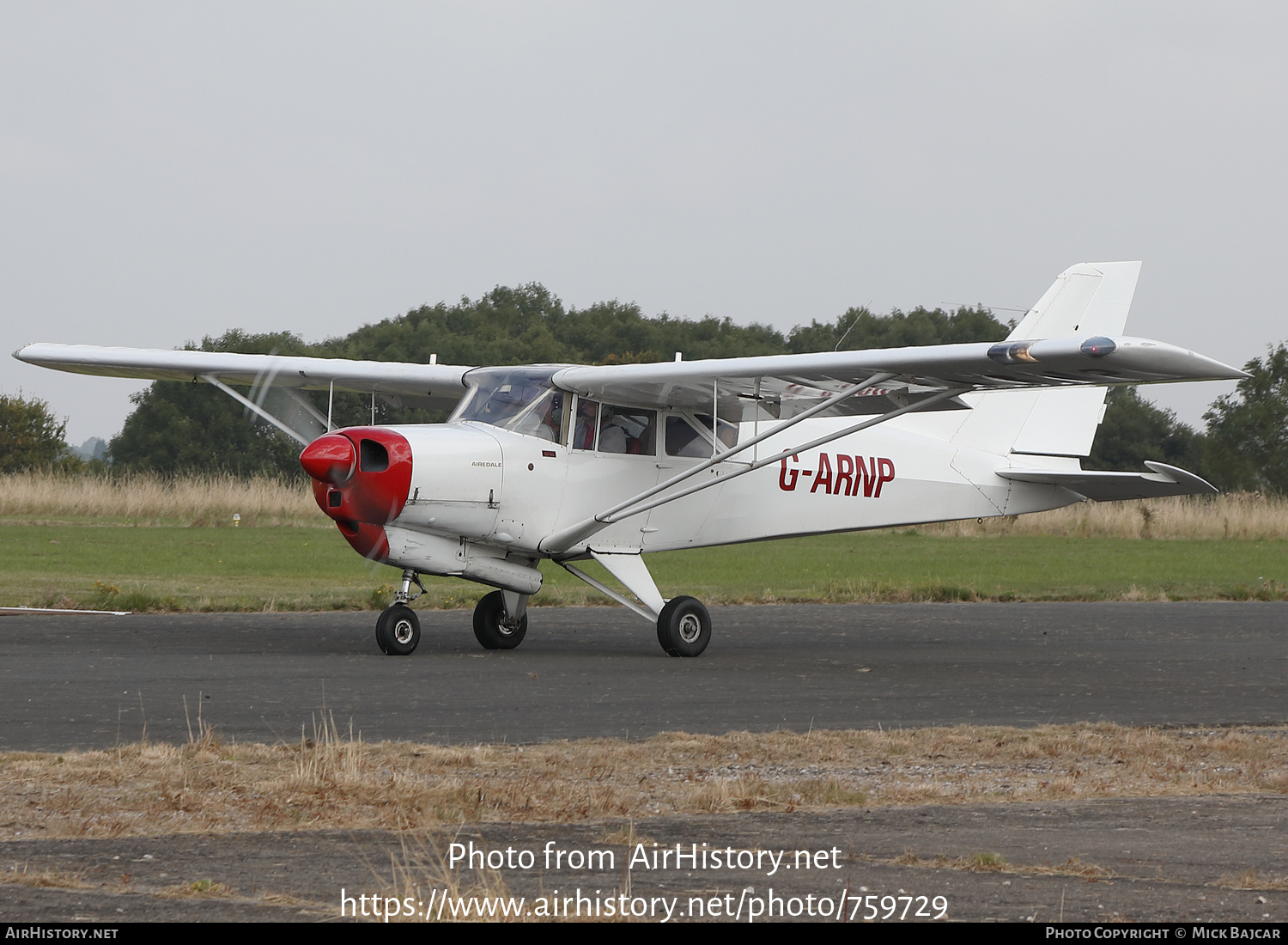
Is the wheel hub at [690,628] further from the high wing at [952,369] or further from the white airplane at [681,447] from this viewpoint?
the high wing at [952,369]

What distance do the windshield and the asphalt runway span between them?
7.15ft

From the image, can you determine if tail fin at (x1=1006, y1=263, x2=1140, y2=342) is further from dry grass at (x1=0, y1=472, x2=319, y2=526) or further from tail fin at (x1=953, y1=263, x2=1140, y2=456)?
dry grass at (x1=0, y1=472, x2=319, y2=526)

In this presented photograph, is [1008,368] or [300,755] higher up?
[1008,368]

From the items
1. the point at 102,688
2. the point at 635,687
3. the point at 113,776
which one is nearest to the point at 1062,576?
the point at 635,687

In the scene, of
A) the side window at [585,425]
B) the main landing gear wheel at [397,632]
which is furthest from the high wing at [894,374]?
the main landing gear wheel at [397,632]

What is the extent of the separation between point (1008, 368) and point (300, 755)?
6.92 metres

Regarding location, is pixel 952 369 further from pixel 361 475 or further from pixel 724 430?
pixel 361 475

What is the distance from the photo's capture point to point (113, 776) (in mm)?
7023

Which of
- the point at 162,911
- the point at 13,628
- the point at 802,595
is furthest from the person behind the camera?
the point at 802,595

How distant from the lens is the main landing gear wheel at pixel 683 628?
13.6 m

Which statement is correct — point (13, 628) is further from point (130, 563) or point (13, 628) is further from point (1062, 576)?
point (1062, 576)

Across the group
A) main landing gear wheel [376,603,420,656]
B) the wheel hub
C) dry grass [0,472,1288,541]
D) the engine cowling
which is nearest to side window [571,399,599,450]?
the wheel hub

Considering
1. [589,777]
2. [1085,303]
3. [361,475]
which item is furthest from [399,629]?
[1085,303]

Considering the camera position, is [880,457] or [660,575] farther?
[660,575]
